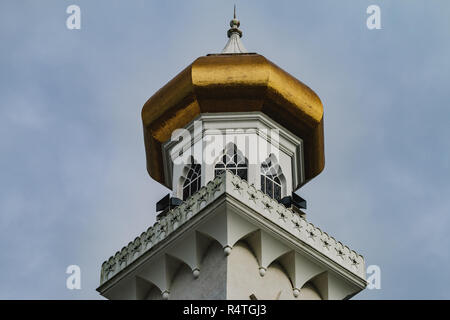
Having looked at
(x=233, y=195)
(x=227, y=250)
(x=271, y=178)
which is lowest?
(x=227, y=250)

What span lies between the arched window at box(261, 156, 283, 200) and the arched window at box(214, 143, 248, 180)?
0.46m

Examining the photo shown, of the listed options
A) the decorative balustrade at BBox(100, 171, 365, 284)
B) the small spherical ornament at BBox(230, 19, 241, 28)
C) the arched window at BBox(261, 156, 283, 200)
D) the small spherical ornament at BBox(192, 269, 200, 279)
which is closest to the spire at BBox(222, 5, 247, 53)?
the small spherical ornament at BBox(230, 19, 241, 28)

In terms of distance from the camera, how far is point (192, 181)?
26.9m

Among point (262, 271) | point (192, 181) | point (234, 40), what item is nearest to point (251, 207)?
point (262, 271)

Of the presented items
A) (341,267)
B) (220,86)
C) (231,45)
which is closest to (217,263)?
(341,267)

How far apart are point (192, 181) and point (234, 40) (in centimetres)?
475

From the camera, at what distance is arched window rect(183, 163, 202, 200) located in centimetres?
2672

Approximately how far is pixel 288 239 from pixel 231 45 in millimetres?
7192

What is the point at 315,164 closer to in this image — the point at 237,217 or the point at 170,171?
the point at 170,171

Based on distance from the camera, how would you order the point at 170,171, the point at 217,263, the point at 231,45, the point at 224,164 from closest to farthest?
1. the point at 217,263
2. the point at 224,164
3. the point at 170,171
4. the point at 231,45

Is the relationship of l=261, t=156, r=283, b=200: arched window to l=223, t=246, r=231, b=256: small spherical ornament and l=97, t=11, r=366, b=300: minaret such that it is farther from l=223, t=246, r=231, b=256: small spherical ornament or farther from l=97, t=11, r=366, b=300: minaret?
l=223, t=246, r=231, b=256: small spherical ornament

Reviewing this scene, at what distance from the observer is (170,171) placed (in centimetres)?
2833

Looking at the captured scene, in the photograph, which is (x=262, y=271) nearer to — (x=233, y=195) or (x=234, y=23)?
(x=233, y=195)

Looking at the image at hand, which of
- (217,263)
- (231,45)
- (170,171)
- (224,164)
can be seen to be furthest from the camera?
(231,45)
